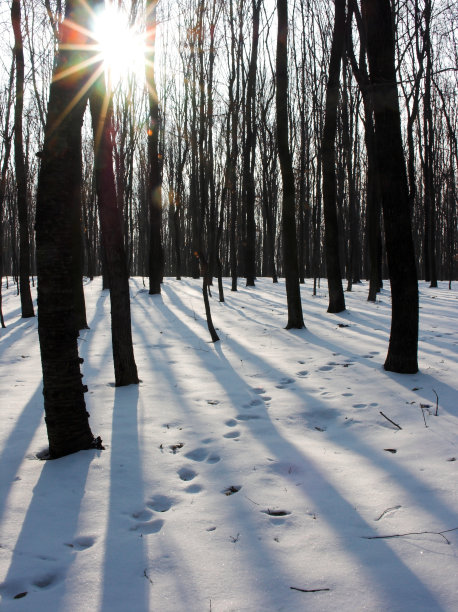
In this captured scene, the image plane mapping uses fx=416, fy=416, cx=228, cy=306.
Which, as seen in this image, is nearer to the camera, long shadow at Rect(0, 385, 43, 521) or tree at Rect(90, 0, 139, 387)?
long shadow at Rect(0, 385, 43, 521)

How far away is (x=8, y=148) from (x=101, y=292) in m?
5.75

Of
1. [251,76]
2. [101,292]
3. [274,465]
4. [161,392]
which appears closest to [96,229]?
[101,292]

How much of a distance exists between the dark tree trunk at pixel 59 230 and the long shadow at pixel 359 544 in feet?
5.58

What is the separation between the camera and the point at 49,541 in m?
2.26

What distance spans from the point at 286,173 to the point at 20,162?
271 inches

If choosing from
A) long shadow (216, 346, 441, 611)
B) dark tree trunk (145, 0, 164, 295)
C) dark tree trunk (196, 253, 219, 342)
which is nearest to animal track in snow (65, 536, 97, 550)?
long shadow (216, 346, 441, 611)

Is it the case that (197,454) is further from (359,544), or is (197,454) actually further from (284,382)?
(284,382)

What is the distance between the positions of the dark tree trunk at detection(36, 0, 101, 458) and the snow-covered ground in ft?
1.95

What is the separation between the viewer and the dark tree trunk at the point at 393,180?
15.3 ft

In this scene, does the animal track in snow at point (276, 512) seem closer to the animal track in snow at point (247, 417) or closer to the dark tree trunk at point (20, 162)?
the animal track in snow at point (247, 417)

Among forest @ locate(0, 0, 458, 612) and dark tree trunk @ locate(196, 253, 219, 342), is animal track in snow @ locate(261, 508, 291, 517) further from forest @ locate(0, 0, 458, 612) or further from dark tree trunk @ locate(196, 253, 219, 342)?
dark tree trunk @ locate(196, 253, 219, 342)

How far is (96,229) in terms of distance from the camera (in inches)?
1037

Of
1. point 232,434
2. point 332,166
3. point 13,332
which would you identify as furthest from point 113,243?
point 332,166

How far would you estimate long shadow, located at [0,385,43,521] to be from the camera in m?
2.86
